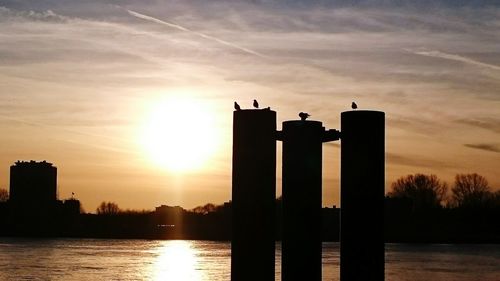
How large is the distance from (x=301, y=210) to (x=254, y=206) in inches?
27.3

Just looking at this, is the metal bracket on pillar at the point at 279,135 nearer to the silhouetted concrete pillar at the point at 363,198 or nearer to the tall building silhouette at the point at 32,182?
the silhouetted concrete pillar at the point at 363,198

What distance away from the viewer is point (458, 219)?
6250 inches

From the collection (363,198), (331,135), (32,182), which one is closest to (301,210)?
(363,198)

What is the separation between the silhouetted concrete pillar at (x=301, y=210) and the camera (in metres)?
11.8

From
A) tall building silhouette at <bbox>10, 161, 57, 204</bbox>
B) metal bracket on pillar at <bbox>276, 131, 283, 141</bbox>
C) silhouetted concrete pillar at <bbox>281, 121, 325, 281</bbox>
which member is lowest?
silhouetted concrete pillar at <bbox>281, 121, 325, 281</bbox>

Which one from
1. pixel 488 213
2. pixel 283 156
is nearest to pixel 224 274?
pixel 283 156

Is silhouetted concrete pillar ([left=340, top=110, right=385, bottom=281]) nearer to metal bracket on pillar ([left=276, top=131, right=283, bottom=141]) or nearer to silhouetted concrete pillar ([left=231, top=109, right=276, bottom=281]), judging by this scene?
metal bracket on pillar ([left=276, top=131, right=283, bottom=141])

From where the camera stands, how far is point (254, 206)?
37.5 feet

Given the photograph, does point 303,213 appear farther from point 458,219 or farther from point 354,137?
point 458,219

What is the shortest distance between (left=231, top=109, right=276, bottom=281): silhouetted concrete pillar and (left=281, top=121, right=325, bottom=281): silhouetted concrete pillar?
1.11 feet

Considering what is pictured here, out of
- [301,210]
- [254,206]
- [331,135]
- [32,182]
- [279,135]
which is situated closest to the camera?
[254,206]

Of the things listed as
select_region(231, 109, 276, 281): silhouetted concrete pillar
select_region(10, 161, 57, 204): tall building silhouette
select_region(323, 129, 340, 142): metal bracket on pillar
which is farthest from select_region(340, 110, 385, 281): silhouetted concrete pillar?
select_region(10, 161, 57, 204): tall building silhouette

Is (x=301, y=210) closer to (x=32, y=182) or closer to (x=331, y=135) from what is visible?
(x=331, y=135)

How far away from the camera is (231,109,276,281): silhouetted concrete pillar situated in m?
11.4
